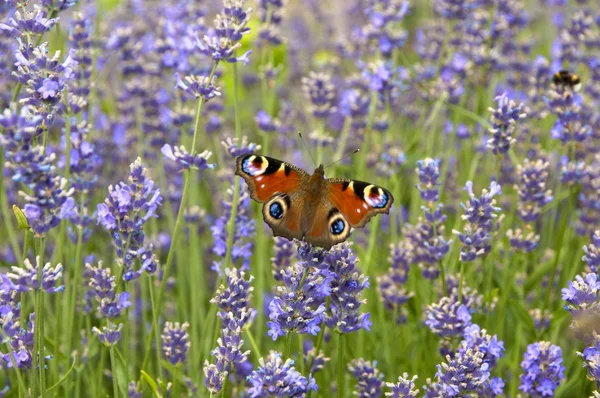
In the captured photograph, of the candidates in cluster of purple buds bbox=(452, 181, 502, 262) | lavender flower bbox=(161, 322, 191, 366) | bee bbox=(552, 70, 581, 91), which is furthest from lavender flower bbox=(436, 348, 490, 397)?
bee bbox=(552, 70, 581, 91)

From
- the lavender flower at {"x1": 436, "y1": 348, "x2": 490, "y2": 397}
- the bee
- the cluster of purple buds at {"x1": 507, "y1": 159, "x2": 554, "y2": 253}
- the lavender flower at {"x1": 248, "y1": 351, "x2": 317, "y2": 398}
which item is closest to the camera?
the lavender flower at {"x1": 248, "y1": 351, "x2": 317, "y2": 398}

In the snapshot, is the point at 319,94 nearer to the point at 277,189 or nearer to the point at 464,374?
the point at 277,189

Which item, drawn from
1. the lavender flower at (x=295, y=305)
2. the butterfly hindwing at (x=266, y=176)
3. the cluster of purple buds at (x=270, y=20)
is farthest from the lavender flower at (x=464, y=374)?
the cluster of purple buds at (x=270, y=20)

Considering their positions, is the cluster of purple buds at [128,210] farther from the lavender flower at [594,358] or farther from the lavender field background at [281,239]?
the lavender flower at [594,358]

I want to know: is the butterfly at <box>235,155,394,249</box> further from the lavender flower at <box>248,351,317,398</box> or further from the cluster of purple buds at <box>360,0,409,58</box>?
the cluster of purple buds at <box>360,0,409,58</box>

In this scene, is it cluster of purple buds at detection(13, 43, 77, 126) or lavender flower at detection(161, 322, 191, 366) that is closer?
cluster of purple buds at detection(13, 43, 77, 126)

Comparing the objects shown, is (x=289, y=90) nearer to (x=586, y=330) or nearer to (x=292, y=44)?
(x=292, y=44)

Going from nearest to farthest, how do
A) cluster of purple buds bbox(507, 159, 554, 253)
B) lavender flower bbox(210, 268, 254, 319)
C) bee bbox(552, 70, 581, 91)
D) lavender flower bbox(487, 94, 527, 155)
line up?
lavender flower bbox(210, 268, 254, 319) → lavender flower bbox(487, 94, 527, 155) → cluster of purple buds bbox(507, 159, 554, 253) → bee bbox(552, 70, 581, 91)

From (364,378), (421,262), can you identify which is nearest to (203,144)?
(421,262)
